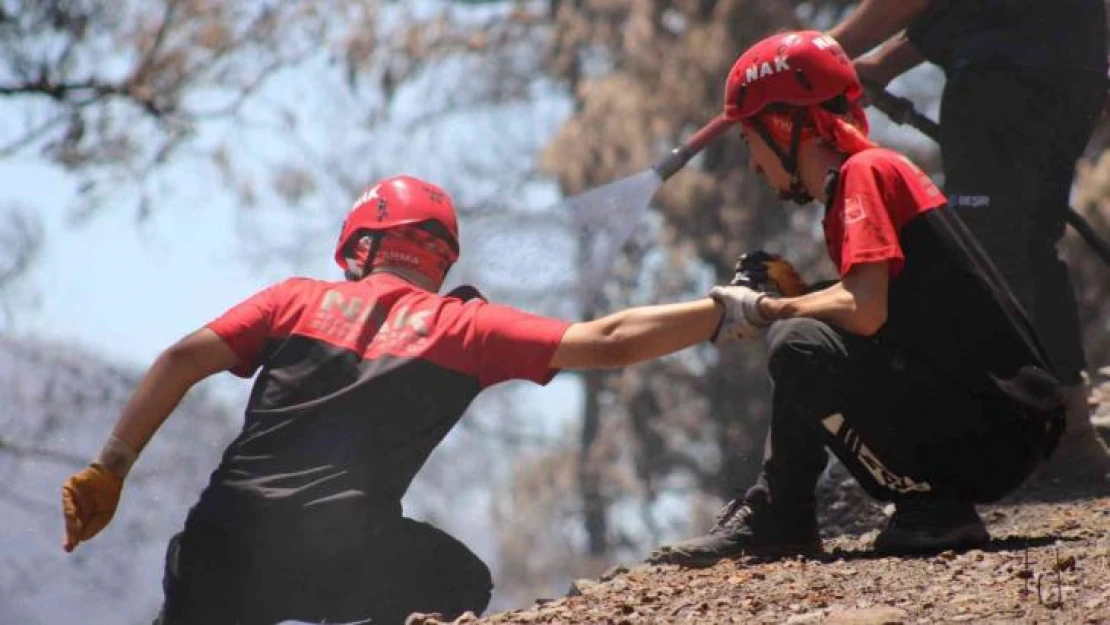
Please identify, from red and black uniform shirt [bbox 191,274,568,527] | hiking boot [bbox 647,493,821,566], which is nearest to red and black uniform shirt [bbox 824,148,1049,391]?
hiking boot [bbox 647,493,821,566]

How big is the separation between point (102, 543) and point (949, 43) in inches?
287

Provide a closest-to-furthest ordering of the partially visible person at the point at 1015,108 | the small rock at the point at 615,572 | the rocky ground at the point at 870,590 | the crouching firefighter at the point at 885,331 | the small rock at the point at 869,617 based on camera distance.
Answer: the small rock at the point at 869,617 → the rocky ground at the point at 870,590 → the crouching firefighter at the point at 885,331 → the small rock at the point at 615,572 → the partially visible person at the point at 1015,108

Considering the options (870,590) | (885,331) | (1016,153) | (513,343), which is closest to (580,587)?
(513,343)

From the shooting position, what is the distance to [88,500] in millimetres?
5273

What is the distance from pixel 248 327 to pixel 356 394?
0.38 m

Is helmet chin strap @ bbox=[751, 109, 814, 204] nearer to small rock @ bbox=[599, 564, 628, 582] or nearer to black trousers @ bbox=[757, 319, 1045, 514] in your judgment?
black trousers @ bbox=[757, 319, 1045, 514]

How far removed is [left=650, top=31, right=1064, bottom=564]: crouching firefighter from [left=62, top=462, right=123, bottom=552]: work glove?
65.6 inches

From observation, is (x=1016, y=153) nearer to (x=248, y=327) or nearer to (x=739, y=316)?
(x=739, y=316)

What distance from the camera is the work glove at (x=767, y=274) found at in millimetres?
4992

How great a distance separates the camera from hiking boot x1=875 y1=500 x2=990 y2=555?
5.37 metres

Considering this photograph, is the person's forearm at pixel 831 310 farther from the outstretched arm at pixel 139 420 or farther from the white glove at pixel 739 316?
the outstretched arm at pixel 139 420

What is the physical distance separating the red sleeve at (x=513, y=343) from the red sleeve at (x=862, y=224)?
0.70 m

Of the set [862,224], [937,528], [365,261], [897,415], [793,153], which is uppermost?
[793,153]

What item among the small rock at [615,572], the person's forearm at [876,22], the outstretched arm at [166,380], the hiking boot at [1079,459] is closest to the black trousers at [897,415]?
the small rock at [615,572]
